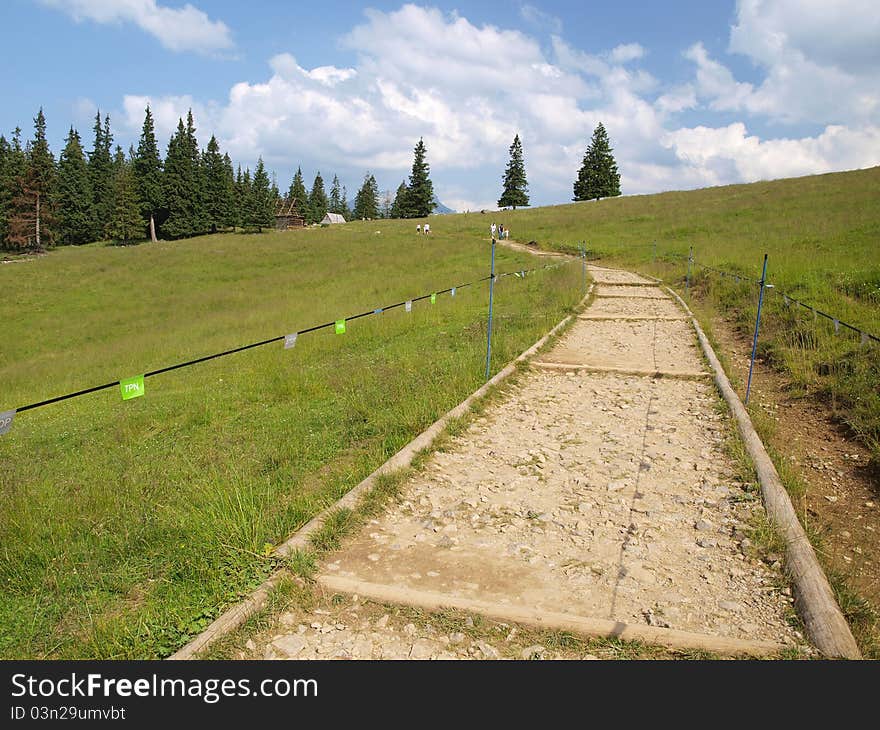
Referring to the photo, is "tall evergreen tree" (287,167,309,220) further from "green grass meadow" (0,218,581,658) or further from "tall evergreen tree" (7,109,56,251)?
"green grass meadow" (0,218,581,658)

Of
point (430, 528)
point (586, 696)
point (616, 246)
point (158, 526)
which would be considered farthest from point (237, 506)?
point (616, 246)

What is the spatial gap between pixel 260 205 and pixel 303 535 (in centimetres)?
7304

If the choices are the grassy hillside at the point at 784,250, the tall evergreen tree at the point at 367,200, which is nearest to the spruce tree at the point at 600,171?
the grassy hillside at the point at 784,250

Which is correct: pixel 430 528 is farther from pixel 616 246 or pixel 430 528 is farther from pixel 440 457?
pixel 616 246

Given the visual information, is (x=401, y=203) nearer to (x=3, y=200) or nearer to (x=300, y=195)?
(x=300, y=195)

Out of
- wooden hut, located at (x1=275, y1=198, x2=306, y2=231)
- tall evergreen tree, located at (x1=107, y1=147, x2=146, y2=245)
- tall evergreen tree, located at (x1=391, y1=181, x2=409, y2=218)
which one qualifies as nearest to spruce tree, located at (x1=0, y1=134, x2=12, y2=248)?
tall evergreen tree, located at (x1=107, y1=147, x2=146, y2=245)

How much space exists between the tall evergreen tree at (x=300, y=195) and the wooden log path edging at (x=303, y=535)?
283 feet

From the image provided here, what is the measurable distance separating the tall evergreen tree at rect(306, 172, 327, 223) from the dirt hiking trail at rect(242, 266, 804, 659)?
90.1 metres

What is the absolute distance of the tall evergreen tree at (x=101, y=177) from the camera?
64562 millimetres

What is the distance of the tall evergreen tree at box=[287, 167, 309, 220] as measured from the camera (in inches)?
3423

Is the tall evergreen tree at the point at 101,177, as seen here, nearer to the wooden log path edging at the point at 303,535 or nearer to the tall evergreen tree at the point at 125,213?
the tall evergreen tree at the point at 125,213

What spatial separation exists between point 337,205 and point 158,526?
132 meters

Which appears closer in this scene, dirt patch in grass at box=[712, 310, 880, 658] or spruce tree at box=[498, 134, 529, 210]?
dirt patch in grass at box=[712, 310, 880, 658]

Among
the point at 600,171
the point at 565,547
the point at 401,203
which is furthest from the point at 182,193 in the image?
the point at 565,547
